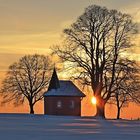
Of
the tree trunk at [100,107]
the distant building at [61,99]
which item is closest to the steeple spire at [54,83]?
the distant building at [61,99]

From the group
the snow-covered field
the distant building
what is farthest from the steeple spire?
the snow-covered field

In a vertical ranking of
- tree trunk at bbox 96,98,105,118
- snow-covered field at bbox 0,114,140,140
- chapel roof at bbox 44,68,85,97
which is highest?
chapel roof at bbox 44,68,85,97

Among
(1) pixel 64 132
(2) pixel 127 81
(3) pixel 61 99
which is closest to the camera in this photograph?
(1) pixel 64 132

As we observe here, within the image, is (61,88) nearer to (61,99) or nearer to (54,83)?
(54,83)

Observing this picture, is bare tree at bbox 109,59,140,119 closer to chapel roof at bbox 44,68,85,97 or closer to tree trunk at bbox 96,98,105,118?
tree trunk at bbox 96,98,105,118

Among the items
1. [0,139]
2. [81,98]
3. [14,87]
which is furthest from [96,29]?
[0,139]

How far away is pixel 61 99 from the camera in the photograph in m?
83.7

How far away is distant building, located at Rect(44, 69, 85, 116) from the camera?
82.9m

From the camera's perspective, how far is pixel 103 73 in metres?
61.5

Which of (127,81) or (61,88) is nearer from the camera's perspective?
(127,81)

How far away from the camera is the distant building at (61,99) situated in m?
82.9

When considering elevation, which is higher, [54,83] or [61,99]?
[54,83]

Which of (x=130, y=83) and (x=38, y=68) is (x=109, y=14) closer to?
(x=130, y=83)

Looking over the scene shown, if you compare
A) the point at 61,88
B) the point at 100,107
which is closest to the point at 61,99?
the point at 61,88
